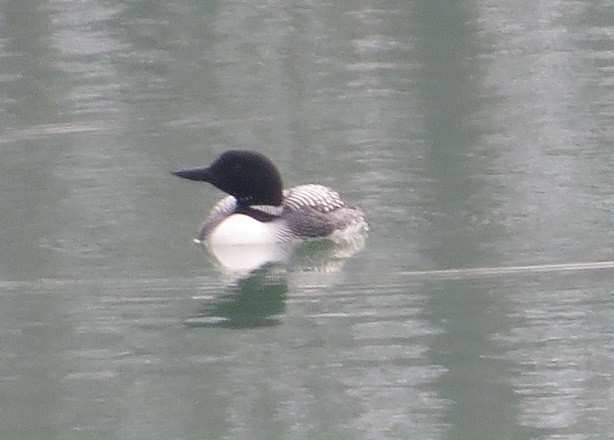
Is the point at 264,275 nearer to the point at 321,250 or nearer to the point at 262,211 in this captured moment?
the point at 321,250

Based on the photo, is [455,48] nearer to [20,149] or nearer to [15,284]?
[20,149]

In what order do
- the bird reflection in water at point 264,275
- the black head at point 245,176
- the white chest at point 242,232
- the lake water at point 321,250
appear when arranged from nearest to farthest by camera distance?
the lake water at point 321,250 → the bird reflection in water at point 264,275 → the white chest at point 242,232 → the black head at point 245,176

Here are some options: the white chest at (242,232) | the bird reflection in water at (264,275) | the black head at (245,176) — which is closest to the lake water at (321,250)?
the bird reflection in water at (264,275)

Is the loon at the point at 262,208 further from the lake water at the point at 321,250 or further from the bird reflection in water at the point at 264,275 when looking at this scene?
the lake water at the point at 321,250

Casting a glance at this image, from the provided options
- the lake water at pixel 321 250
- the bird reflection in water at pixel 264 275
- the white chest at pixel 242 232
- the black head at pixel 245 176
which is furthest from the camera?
the black head at pixel 245 176

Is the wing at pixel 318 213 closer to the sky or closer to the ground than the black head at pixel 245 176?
closer to the ground

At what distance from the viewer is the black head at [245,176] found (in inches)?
415

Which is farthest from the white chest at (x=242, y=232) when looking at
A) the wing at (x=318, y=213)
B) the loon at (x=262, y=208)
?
the wing at (x=318, y=213)

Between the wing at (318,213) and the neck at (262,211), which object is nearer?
the wing at (318,213)

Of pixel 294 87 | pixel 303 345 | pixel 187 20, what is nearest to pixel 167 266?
pixel 303 345

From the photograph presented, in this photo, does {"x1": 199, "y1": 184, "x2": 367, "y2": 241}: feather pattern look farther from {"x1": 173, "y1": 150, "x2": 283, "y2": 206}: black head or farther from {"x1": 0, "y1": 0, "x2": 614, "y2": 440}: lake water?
{"x1": 0, "y1": 0, "x2": 614, "y2": 440}: lake water

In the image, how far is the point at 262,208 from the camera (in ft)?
34.9

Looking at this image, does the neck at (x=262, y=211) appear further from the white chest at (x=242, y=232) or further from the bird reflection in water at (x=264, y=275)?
the bird reflection in water at (x=264, y=275)

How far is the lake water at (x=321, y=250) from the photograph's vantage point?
7.36 metres
